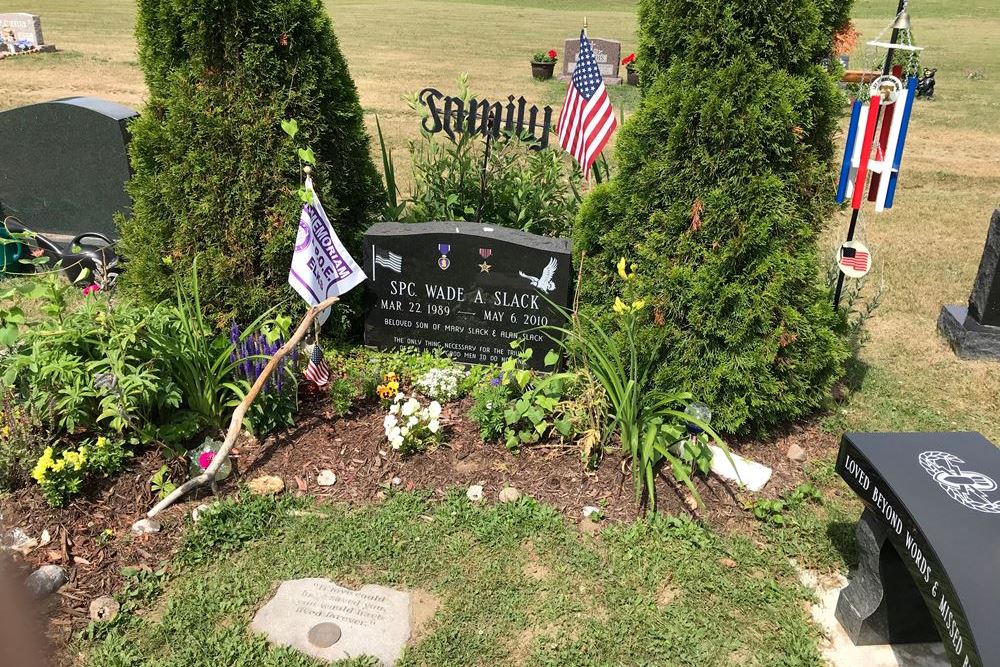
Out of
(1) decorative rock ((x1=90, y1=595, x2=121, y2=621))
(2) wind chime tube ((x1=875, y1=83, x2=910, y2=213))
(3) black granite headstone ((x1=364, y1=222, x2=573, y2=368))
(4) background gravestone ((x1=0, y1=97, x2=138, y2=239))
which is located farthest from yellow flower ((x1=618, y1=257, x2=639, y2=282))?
(4) background gravestone ((x1=0, y1=97, x2=138, y2=239))

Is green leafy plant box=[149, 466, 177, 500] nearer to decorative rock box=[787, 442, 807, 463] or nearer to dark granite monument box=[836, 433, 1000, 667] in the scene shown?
dark granite monument box=[836, 433, 1000, 667]

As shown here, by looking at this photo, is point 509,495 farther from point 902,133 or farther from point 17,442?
point 902,133

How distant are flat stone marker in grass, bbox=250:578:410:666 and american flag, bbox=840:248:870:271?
10.3 ft

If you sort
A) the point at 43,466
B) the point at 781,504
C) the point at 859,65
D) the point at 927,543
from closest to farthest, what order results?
the point at 927,543
the point at 43,466
the point at 781,504
the point at 859,65

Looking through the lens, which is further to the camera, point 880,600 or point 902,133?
point 902,133

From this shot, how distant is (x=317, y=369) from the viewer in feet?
15.9

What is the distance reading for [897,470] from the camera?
3121 millimetres

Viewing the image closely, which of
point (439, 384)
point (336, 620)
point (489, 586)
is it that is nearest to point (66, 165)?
point (439, 384)

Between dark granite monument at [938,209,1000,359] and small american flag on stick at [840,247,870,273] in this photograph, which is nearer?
small american flag on stick at [840,247,870,273]

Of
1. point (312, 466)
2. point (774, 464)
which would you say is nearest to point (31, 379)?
point (312, 466)

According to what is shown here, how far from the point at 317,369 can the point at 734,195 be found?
8.64 ft

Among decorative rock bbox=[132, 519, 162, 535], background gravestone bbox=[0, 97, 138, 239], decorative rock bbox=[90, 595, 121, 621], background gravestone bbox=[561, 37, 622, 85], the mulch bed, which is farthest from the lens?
background gravestone bbox=[561, 37, 622, 85]

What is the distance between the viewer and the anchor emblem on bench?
295 cm

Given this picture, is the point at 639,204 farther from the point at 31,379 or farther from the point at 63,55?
the point at 63,55
